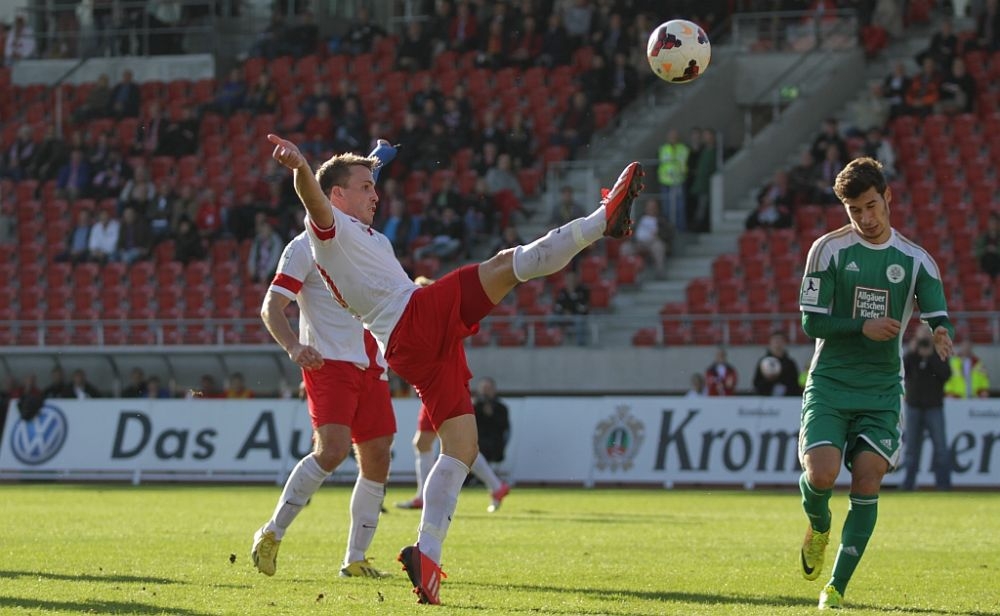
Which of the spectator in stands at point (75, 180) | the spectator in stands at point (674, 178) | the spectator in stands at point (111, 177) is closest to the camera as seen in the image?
the spectator in stands at point (674, 178)

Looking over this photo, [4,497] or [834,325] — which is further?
[4,497]

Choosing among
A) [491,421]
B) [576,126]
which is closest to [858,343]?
[491,421]

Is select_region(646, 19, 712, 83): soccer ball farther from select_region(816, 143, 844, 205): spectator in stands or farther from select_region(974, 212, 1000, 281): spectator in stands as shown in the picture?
select_region(816, 143, 844, 205): spectator in stands

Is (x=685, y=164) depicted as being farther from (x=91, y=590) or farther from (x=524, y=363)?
(x=91, y=590)

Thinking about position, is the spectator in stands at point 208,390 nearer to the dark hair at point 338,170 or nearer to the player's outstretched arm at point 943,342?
the dark hair at point 338,170

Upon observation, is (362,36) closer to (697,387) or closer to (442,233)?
(442,233)

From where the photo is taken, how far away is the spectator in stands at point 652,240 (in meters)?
27.6

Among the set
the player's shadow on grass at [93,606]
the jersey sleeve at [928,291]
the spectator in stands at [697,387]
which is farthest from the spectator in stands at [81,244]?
the jersey sleeve at [928,291]

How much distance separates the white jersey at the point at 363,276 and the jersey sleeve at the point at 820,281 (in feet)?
6.58

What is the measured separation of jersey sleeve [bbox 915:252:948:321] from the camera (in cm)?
849

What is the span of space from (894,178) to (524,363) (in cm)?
668

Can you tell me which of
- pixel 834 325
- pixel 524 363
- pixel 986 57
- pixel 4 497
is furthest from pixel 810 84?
pixel 834 325

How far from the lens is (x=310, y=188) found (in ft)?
26.8

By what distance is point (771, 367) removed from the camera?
22172 millimetres
